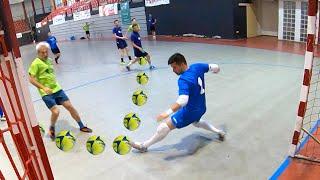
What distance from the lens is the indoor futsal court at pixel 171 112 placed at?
10.7 feet

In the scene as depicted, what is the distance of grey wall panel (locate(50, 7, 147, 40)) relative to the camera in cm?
2102

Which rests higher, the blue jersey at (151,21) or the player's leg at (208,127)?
the blue jersey at (151,21)

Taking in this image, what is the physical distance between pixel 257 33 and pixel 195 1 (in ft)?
11.8

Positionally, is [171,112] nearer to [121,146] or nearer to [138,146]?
[121,146]

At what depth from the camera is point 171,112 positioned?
15.6ft

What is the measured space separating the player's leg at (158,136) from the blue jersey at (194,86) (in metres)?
0.37

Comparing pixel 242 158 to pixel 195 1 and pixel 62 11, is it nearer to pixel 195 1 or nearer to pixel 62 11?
pixel 195 1

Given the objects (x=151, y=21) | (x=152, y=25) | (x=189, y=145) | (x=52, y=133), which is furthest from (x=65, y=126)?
(x=151, y=21)

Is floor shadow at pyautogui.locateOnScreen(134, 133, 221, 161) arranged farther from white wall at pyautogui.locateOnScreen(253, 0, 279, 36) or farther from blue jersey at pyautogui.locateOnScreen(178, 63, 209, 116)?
white wall at pyautogui.locateOnScreen(253, 0, 279, 36)

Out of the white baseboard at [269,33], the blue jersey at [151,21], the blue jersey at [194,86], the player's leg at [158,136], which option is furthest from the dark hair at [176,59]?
the blue jersey at [151,21]

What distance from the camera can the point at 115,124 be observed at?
23.6 feet

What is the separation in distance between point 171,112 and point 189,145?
4.79 ft

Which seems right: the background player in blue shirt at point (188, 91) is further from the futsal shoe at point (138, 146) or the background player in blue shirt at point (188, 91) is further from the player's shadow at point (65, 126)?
the player's shadow at point (65, 126)

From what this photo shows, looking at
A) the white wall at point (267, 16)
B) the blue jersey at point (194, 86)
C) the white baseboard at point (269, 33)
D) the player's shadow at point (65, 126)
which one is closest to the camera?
the blue jersey at point (194, 86)
